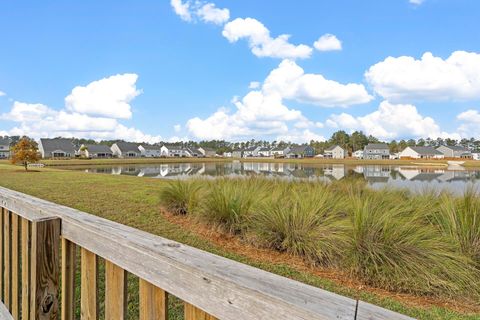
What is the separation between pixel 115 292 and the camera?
1391mm

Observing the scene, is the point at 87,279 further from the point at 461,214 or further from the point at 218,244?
the point at 461,214

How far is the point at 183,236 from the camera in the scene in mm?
5973

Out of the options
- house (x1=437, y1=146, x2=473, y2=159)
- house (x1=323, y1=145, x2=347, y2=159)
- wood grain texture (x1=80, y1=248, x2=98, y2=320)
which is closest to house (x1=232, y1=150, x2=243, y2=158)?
house (x1=323, y1=145, x2=347, y2=159)

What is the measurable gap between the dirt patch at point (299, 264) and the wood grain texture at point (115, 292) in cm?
360

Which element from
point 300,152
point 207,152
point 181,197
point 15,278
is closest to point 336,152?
point 300,152

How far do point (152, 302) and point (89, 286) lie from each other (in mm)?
510

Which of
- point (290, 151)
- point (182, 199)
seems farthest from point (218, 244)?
point (290, 151)

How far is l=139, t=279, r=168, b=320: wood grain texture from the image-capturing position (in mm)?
1176

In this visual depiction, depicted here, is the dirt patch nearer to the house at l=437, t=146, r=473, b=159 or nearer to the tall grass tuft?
the tall grass tuft

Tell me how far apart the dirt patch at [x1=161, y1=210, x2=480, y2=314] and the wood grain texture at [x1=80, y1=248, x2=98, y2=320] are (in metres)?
3.57

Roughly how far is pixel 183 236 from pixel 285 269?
2.31m

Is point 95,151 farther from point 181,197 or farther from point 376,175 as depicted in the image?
point 181,197

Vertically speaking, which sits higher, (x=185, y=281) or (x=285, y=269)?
(x=185, y=281)

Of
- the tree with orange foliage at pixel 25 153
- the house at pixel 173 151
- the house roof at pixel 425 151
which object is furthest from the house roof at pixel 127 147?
the house roof at pixel 425 151
